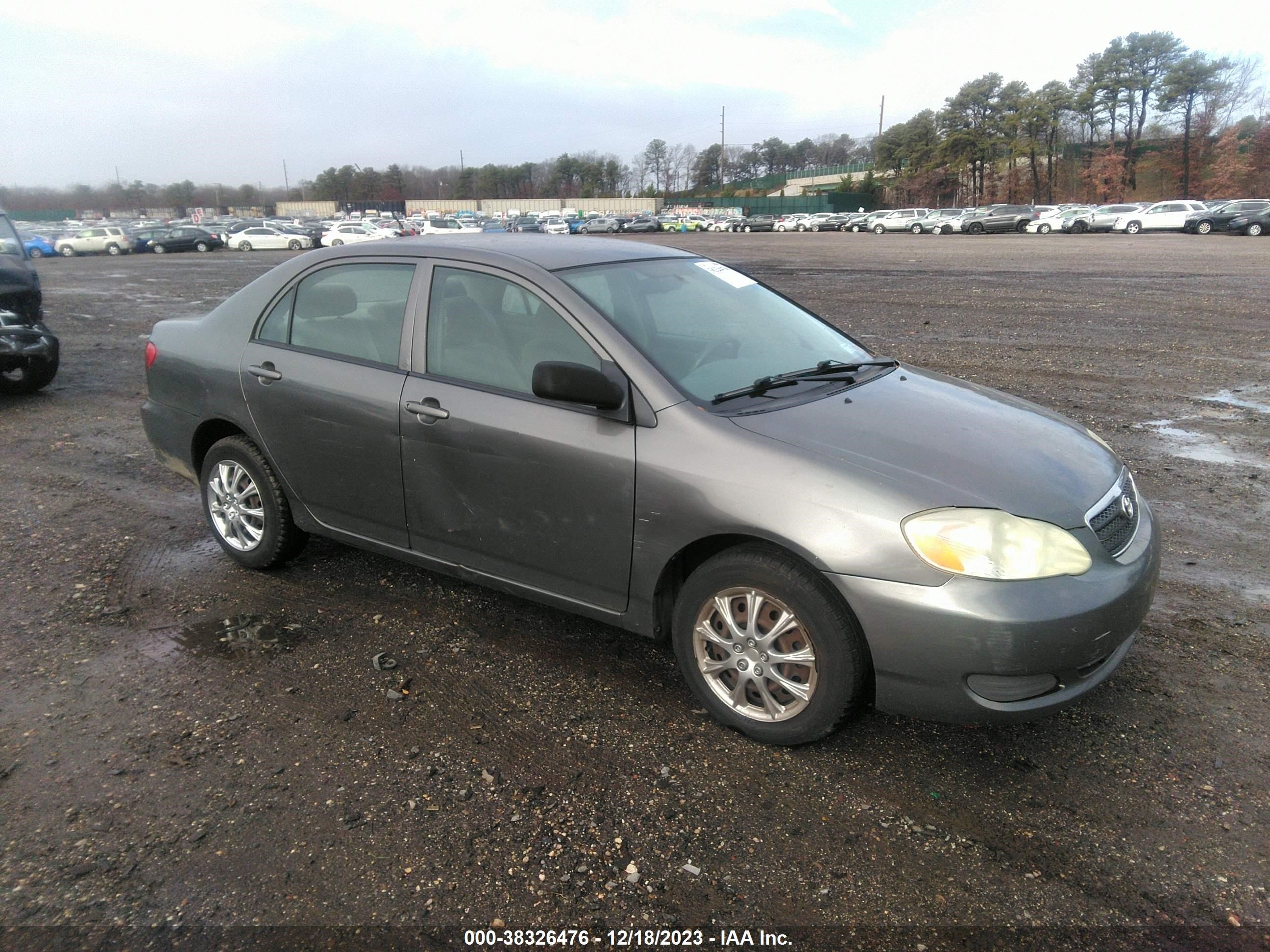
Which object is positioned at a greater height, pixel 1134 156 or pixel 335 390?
pixel 1134 156

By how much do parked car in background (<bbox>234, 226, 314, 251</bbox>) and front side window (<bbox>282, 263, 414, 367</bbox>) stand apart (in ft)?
148

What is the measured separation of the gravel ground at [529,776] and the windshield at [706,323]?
1.27m

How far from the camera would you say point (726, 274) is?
14.3 feet

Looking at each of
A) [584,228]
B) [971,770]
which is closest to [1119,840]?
[971,770]

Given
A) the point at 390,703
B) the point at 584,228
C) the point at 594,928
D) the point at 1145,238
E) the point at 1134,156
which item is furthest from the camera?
the point at 1134,156

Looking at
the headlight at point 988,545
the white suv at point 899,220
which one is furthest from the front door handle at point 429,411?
the white suv at point 899,220

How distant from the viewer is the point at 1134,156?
259 ft

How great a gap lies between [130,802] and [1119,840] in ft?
10.1

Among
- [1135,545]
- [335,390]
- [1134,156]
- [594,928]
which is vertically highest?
[1134,156]

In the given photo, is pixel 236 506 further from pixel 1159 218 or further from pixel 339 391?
pixel 1159 218

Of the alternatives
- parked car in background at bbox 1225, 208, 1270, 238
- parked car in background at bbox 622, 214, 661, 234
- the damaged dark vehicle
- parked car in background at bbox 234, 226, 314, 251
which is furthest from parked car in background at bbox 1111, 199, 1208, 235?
the damaged dark vehicle

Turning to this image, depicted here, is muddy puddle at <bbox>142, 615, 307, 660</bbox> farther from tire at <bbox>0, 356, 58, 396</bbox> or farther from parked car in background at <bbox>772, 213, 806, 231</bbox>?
parked car in background at <bbox>772, 213, 806, 231</bbox>

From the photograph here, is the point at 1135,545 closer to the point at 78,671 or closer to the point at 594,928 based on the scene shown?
the point at 594,928

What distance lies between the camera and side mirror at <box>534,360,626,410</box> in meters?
3.09
